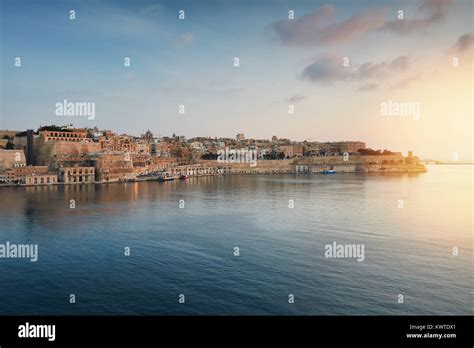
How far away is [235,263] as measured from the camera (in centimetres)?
843

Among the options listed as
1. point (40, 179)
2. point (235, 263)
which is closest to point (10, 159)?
point (40, 179)

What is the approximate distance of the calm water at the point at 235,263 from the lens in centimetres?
633

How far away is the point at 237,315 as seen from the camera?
584 cm

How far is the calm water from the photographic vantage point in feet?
20.8

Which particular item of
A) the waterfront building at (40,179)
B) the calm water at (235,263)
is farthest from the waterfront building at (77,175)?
the calm water at (235,263)

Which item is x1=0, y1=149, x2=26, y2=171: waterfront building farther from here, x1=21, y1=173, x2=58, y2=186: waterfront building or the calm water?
the calm water

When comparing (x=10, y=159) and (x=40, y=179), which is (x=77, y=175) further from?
(x=10, y=159)

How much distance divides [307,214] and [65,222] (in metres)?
8.57

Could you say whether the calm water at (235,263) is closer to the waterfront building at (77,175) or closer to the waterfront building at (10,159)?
the waterfront building at (77,175)

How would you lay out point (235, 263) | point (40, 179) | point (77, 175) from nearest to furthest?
1. point (235, 263)
2. point (40, 179)
3. point (77, 175)

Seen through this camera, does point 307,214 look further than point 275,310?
Yes

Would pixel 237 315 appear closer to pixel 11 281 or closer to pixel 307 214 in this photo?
pixel 11 281
